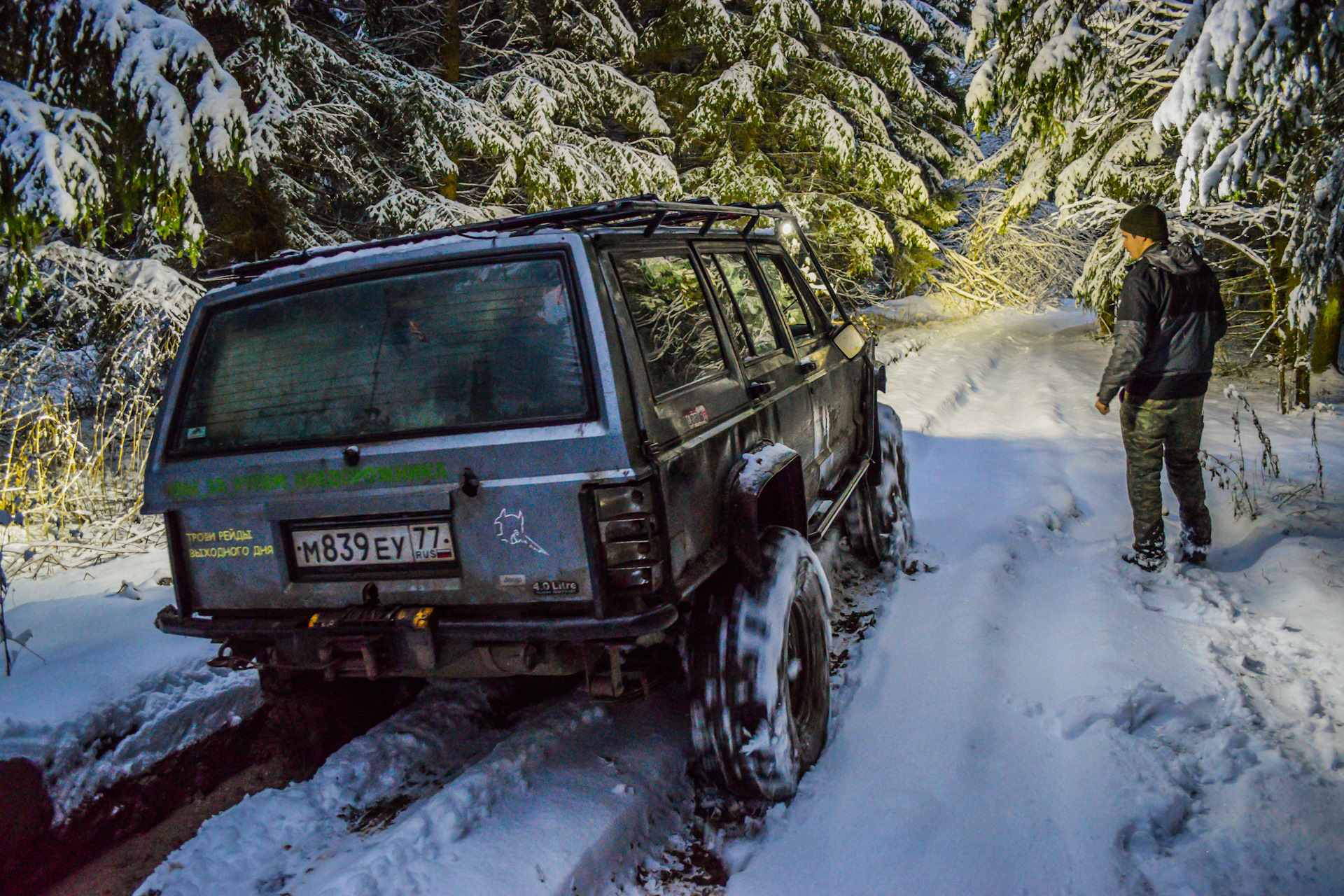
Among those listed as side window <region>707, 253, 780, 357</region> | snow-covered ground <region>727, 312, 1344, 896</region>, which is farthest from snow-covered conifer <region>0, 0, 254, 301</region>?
snow-covered ground <region>727, 312, 1344, 896</region>

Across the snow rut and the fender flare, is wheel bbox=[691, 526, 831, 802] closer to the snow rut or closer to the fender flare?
the fender flare

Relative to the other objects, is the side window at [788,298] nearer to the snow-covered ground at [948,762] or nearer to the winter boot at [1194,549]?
the snow-covered ground at [948,762]

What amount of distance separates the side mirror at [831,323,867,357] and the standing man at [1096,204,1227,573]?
137 centimetres

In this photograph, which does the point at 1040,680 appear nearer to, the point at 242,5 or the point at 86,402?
the point at 242,5

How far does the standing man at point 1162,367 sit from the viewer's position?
447 centimetres

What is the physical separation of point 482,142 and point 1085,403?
8.34 metres

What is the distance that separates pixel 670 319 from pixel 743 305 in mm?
867

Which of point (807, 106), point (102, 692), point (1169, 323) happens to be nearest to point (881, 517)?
point (1169, 323)

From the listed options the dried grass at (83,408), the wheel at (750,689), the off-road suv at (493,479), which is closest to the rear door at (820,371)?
the off-road suv at (493,479)

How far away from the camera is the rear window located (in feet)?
8.15

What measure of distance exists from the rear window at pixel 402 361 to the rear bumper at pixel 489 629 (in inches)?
23.9

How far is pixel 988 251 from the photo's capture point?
2427 centimetres

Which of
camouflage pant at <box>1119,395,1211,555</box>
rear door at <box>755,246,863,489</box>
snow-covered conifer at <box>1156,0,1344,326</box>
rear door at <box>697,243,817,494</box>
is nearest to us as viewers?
snow-covered conifer at <box>1156,0,1344,326</box>

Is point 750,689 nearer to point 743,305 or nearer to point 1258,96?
point 743,305
